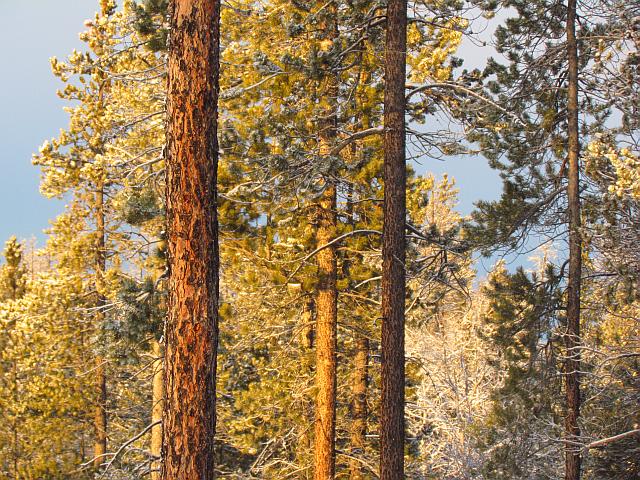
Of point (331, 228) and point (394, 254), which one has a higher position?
point (331, 228)

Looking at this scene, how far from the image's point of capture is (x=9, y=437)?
44.1 ft

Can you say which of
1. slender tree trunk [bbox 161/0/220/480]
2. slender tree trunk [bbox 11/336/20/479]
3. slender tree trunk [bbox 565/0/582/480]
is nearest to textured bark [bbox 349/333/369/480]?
slender tree trunk [bbox 565/0/582/480]

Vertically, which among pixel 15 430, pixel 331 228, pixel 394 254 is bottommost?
pixel 15 430

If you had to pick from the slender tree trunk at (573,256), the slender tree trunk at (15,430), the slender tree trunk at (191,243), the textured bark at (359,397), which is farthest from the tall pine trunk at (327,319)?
the slender tree trunk at (15,430)

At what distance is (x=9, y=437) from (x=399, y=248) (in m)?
10.9

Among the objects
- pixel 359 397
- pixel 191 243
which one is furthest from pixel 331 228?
pixel 191 243

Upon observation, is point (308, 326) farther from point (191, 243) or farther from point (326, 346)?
point (191, 243)

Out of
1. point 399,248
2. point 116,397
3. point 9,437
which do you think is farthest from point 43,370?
point 399,248

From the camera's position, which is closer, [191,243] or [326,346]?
[191,243]

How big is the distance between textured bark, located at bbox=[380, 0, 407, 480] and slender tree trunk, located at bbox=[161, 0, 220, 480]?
9.70ft

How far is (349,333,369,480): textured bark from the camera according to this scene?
11125 mm

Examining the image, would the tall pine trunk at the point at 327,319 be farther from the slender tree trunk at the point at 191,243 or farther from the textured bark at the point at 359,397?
the slender tree trunk at the point at 191,243

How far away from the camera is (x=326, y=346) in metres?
9.45

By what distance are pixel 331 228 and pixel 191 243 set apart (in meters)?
5.36
